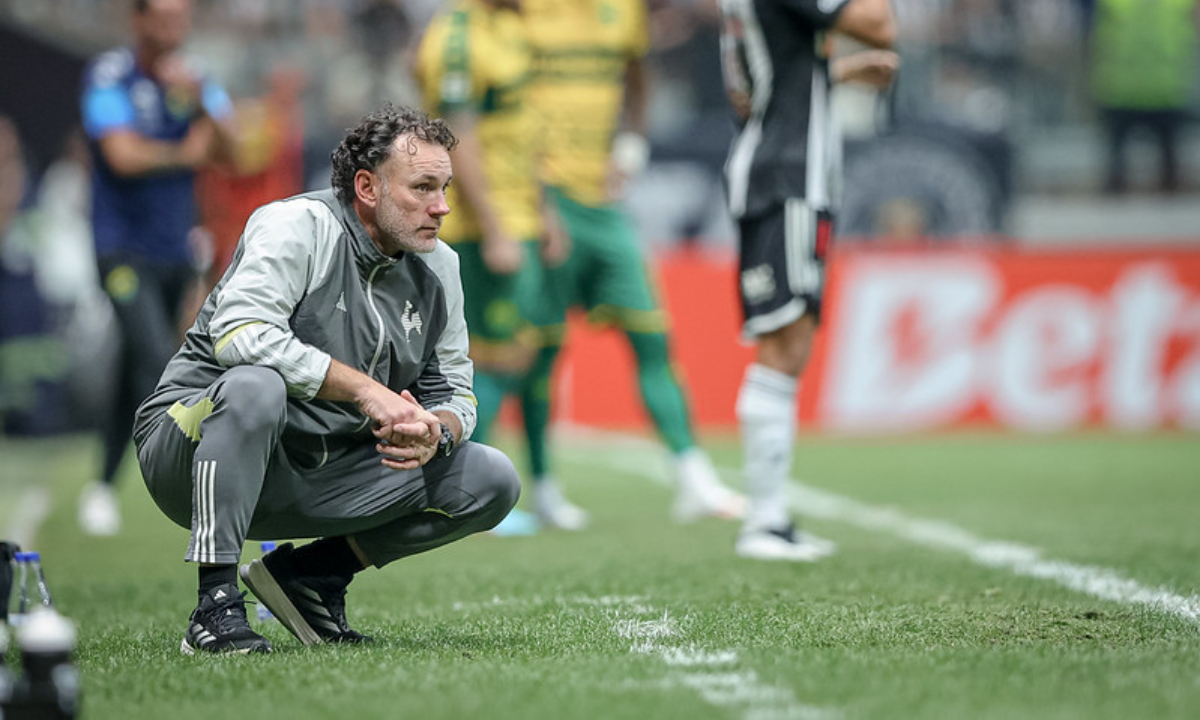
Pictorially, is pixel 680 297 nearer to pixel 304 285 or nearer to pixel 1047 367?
pixel 1047 367

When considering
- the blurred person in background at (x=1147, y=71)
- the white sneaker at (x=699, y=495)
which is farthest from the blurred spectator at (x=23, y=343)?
the blurred person in background at (x=1147, y=71)

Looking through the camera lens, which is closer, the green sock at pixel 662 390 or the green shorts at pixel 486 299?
the green shorts at pixel 486 299

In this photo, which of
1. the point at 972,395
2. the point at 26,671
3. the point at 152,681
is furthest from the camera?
the point at 972,395

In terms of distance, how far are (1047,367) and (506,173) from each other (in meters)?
7.82

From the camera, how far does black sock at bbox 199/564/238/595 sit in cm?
414

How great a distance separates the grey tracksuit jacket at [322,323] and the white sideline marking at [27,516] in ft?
11.1

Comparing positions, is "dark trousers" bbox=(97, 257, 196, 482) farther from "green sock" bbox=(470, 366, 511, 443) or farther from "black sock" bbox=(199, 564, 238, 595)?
"black sock" bbox=(199, 564, 238, 595)

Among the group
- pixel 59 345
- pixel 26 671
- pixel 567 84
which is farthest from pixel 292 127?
pixel 26 671

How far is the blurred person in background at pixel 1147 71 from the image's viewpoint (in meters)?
17.9

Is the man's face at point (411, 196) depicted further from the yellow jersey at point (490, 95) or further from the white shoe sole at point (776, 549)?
the yellow jersey at point (490, 95)

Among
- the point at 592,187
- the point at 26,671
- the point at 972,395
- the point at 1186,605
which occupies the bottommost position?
the point at 972,395

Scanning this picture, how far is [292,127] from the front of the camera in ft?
56.6

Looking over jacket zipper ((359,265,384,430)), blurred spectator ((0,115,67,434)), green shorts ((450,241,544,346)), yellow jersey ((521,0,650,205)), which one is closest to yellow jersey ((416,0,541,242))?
green shorts ((450,241,544,346))

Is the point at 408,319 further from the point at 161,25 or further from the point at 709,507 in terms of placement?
the point at 161,25
